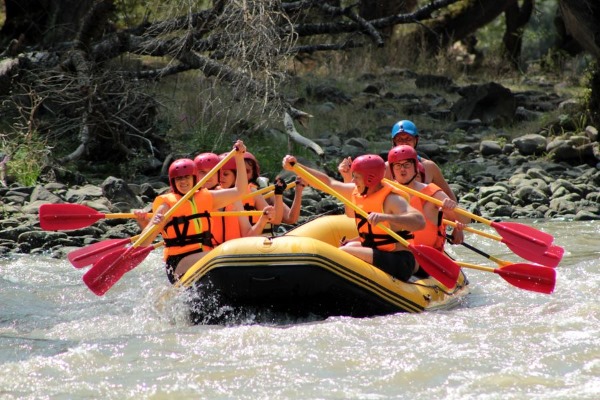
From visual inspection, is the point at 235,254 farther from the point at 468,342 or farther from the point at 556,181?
the point at 556,181

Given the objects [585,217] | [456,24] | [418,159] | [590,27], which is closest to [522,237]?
[418,159]

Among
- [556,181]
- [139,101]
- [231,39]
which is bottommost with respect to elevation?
[556,181]

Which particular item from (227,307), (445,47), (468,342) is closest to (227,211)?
(227,307)

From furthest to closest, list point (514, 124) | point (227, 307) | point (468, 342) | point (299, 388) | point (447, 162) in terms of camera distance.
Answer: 1. point (514, 124)
2. point (447, 162)
3. point (227, 307)
4. point (468, 342)
5. point (299, 388)

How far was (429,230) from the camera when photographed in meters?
7.42

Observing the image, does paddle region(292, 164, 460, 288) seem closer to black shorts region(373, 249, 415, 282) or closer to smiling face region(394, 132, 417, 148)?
black shorts region(373, 249, 415, 282)

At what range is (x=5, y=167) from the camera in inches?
416

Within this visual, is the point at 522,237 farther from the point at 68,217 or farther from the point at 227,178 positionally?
the point at 68,217

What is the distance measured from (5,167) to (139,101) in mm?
1835

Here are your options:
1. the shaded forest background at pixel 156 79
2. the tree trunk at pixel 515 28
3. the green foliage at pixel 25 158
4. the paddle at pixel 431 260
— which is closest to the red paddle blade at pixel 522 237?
the paddle at pixel 431 260

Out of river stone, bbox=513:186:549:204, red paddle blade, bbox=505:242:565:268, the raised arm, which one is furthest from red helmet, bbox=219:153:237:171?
river stone, bbox=513:186:549:204

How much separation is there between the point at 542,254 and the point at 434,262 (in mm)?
1060

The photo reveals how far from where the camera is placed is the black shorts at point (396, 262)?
6.88 metres

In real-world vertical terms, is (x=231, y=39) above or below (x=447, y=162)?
above
